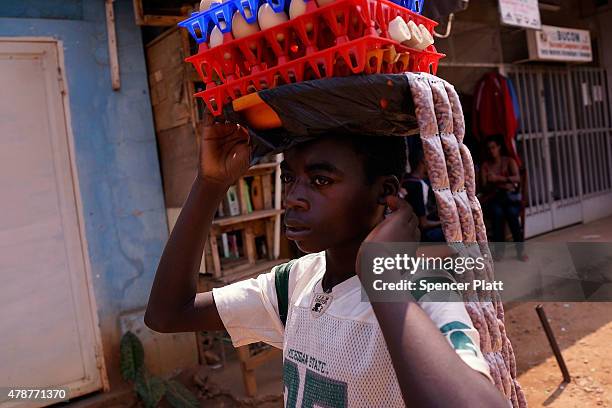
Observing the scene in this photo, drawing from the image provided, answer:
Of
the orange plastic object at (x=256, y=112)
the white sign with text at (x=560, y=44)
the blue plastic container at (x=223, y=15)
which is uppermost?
the white sign with text at (x=560, y=44)

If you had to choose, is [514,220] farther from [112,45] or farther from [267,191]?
[112,45]

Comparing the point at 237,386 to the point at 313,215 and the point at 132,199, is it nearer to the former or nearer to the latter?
the point at 132,199

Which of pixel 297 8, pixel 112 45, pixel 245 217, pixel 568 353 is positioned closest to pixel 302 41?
pixel 297 8

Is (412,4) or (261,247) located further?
(261,247)

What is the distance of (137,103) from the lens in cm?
387

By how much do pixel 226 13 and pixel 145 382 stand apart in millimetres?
3089

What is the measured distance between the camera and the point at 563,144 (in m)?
7.63

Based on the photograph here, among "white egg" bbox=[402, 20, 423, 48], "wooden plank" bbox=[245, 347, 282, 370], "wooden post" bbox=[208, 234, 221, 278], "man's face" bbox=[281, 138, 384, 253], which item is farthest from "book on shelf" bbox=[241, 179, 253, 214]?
"white egg" bbox=[402, 20, 423, 48]

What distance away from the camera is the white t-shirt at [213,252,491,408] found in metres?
0.99

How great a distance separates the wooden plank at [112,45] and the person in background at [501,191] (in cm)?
418

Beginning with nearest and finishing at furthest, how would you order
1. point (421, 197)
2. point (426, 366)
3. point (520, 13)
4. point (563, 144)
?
point (426, 366) → point (421, 197) → point (520, 13) → point (563, 144)

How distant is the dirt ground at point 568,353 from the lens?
3371mm

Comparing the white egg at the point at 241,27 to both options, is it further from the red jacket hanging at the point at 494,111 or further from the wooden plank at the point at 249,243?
the red jacket hanging at the point at 494,111

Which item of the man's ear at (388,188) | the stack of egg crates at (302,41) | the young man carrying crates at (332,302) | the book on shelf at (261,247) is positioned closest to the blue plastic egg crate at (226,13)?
the stack of egg crates at (302,41)
